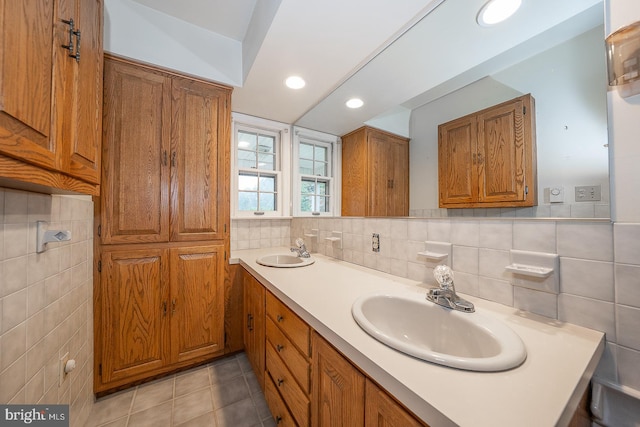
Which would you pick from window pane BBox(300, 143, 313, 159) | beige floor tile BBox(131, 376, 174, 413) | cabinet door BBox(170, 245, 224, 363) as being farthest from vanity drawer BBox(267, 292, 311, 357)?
window pane BBox(300, 143, 313, 159)

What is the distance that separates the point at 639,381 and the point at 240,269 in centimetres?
192

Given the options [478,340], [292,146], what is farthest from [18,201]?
[292,146]

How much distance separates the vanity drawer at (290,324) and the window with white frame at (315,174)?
2.92 ft

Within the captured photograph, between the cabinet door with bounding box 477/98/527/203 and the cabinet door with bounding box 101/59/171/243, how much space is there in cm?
183

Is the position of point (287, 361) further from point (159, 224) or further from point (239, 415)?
point (159, 224)

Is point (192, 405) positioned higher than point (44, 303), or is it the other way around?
point (44, 303)

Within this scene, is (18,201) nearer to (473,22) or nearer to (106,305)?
(106,305)

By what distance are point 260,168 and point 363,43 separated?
136cm

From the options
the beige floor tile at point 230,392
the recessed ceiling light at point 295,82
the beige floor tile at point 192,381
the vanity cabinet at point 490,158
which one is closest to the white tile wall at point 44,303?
the beige floor tile at point 192,381

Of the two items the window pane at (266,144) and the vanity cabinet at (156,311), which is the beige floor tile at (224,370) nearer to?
the vanity cabinet at (156,311)

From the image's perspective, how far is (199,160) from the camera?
1.67 meters

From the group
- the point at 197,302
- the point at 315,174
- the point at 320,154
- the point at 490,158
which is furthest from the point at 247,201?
the point at 490,158

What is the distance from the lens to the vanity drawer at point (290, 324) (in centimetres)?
86

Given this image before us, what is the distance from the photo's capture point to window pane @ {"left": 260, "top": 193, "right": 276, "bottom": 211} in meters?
2.25
